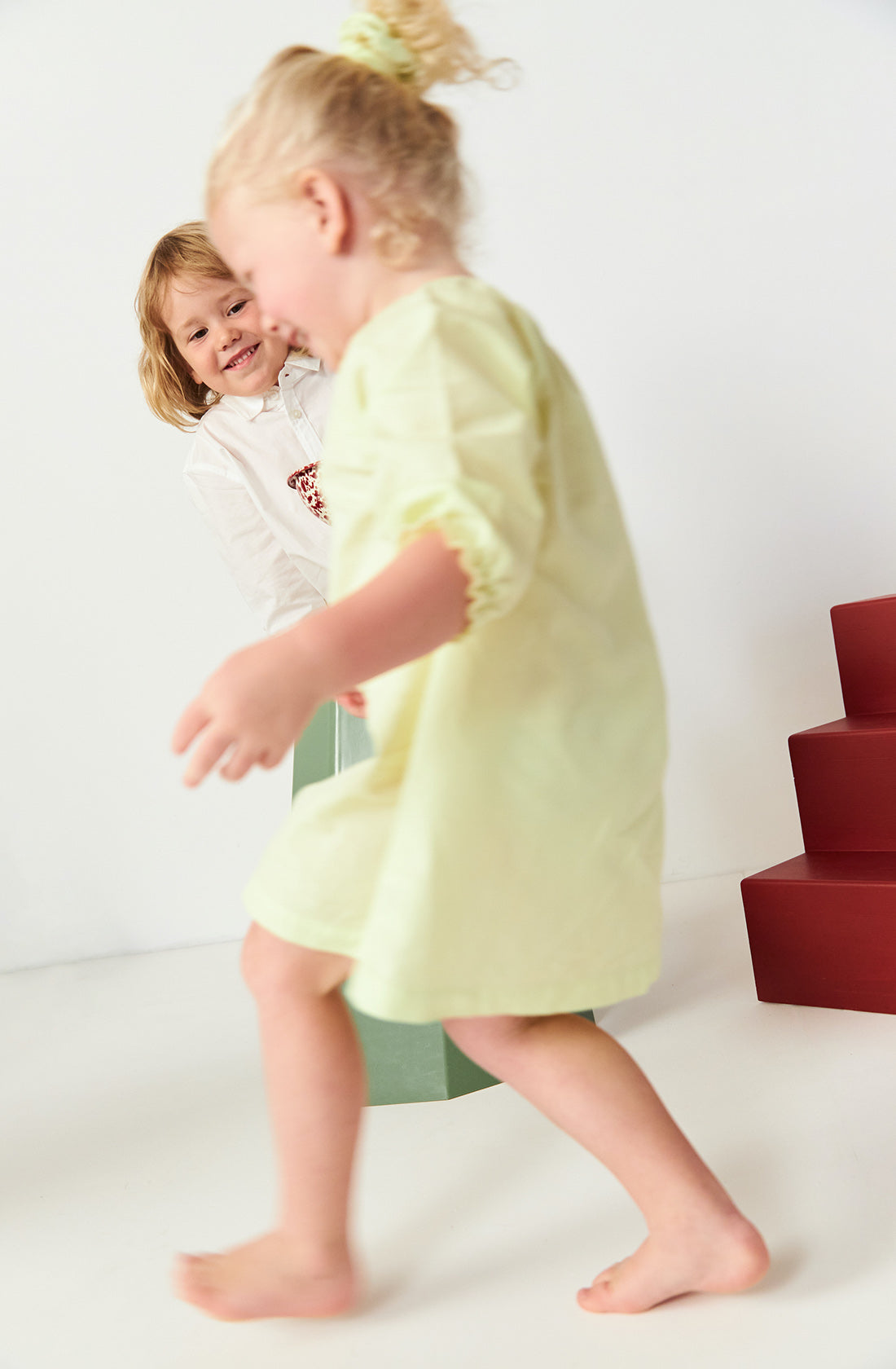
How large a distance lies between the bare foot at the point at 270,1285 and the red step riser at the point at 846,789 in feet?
2.38

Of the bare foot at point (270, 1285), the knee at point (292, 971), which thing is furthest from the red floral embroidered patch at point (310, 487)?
the bare foot at point (270, 1285)

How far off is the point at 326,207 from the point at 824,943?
80 centimetres

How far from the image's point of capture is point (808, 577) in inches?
63.1

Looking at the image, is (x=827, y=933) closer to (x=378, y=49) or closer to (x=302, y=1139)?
(x=302, y=1139)

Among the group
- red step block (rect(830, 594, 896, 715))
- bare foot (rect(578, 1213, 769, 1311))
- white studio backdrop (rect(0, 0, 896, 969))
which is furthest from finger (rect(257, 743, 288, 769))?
white studio backdrop (rect(0, 0, 896, 969))

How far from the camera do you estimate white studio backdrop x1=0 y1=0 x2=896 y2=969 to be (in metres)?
1.55

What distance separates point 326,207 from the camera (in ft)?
2.19

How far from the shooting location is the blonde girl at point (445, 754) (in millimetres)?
609

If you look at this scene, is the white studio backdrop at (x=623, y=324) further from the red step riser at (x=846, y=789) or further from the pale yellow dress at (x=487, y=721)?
the pale yellow dress at (x=487, y=721)

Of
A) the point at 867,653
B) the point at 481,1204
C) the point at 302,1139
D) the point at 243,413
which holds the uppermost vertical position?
the point at 243,413

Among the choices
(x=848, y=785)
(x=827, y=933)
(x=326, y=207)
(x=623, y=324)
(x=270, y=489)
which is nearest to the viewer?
(x=326, y=207)

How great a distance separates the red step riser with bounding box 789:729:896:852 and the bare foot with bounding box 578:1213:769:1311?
60 centimetres

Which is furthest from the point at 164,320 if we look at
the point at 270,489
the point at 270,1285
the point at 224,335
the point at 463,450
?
the point at 270,1285

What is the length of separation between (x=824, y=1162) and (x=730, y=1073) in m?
0.19
